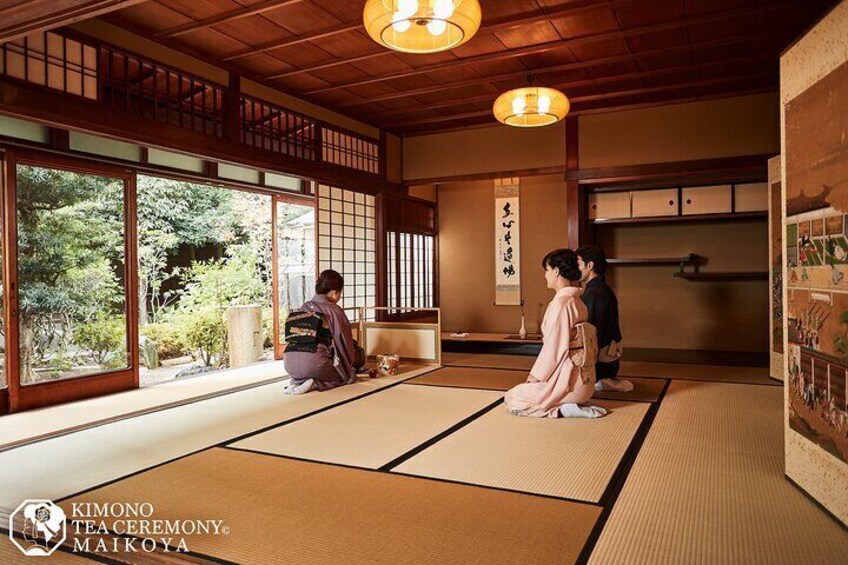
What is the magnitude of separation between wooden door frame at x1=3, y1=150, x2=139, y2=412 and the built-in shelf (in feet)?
19.6

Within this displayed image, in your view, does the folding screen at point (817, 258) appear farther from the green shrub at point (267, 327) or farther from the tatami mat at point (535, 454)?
the green shrub at point (267, 327)

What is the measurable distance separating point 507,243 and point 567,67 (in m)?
3.30

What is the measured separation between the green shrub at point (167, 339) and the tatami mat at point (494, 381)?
426cm

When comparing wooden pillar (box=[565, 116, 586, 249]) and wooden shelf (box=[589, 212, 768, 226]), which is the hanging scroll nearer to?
wooden shelf (box=[589, 212, 768, 226])

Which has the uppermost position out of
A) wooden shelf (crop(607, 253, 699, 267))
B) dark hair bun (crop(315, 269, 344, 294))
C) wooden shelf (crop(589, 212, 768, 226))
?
wooden shelf (crop(589, 212, 768, 226))

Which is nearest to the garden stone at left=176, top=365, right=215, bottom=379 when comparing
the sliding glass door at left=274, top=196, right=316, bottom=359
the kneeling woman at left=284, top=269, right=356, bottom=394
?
the sliding glass door at left=274, top=196, right=316, bottom=359

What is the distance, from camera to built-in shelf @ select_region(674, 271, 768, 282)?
21.7 feet

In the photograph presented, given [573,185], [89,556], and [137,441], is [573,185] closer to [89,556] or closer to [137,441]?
[137,441]

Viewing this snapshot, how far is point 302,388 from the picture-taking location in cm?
466

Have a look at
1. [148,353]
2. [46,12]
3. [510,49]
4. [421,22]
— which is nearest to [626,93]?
[510,49]

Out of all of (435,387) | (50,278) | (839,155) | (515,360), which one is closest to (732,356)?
(515,360)

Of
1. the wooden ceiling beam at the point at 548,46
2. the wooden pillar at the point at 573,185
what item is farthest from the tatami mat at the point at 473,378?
the wooden ceiling beam at the point at 548,46

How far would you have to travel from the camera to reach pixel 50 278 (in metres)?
4.53

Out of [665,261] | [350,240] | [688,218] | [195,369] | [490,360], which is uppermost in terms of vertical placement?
[688,218]
